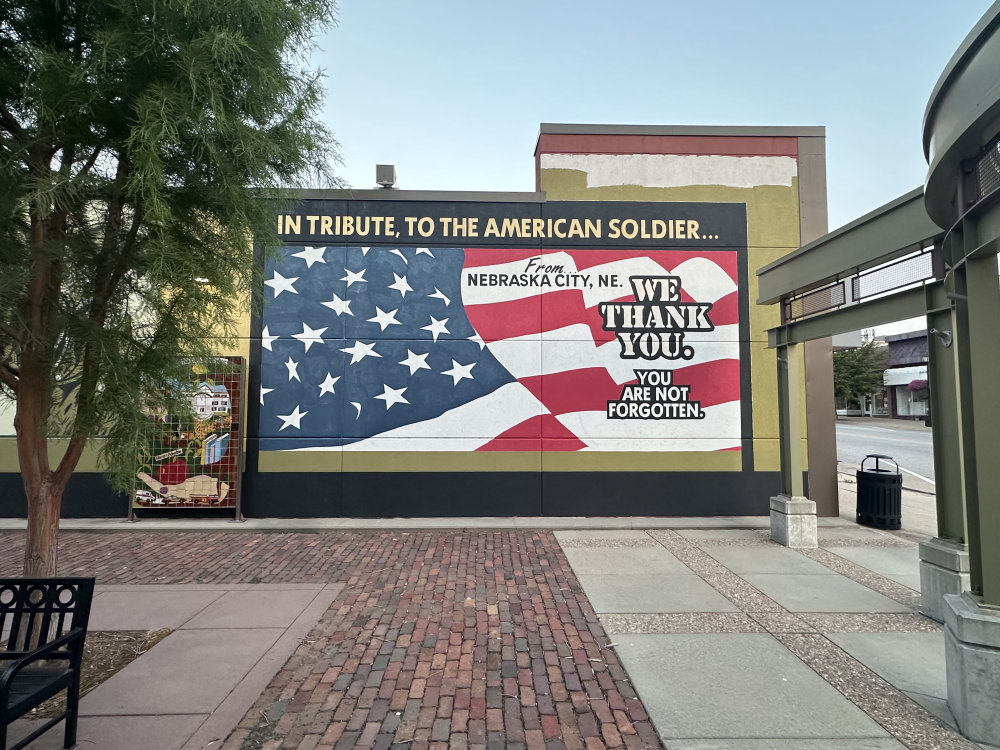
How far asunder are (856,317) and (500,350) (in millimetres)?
5691

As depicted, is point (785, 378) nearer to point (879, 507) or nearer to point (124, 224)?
point (879, 507)

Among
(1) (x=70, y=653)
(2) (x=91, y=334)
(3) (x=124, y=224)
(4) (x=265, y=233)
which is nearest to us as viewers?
(1) (x=70, y=653)

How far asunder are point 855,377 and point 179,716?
2573 inches

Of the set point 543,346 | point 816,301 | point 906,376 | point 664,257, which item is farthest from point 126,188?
point 906,376

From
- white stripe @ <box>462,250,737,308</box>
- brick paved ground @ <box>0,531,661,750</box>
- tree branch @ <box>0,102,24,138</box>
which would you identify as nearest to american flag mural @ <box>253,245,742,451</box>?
white stripe @ <box>462,250,737,308</box>

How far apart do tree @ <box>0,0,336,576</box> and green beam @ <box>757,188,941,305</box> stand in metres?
5.84

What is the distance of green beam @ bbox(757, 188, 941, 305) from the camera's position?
552cm

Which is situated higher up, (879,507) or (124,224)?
(124,224)

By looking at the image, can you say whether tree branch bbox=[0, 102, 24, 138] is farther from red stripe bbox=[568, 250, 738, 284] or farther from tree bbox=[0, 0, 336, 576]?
red stripe bbox=[568, 250, 738, 284]

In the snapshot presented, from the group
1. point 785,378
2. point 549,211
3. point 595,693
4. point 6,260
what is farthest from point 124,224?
point 785,378

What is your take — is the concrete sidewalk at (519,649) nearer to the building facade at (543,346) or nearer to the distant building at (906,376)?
the building facade at (543,346)

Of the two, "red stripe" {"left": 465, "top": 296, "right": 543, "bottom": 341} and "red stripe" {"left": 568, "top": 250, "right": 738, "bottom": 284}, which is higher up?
"red stripe" {"left": 568, "top": 250, "right": 738, "bottom": 284}

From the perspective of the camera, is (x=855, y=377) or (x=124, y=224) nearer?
(x=124, y=224)

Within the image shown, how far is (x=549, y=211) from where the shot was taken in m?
10.4
